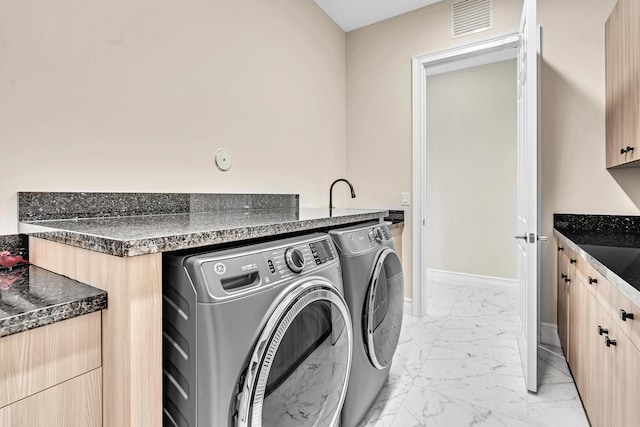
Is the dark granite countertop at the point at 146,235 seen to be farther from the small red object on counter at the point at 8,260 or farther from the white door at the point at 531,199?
the white door at the point at 531,199

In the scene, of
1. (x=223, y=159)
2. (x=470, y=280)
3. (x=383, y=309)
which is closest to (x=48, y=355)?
(x=383, y=309)

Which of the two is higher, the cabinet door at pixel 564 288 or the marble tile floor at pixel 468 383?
the cabinet door at pixel 564 288

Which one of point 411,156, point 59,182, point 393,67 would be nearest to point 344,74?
point 393,67

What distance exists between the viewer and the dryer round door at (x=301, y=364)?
870 millimetres

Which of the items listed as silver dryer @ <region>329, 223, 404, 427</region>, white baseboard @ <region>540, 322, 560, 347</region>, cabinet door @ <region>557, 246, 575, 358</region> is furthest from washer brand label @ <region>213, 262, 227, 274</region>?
white baseboard @ <region>540, 322, 560, 347</region>

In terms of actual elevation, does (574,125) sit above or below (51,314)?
above

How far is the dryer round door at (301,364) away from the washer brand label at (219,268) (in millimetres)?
189

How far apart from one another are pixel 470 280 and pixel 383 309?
8.60 feet

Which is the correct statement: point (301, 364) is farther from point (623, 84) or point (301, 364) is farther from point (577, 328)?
point (623, 84)

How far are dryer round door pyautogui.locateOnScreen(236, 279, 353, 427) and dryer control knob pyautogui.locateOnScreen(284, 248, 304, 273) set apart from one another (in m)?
0.06

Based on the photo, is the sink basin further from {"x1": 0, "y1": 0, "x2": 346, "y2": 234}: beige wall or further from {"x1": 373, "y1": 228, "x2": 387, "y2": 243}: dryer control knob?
{"x1": 0, "y1": 0, "x2": 346, "y2": 234}: beige wall

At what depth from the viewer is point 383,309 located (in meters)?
1.58

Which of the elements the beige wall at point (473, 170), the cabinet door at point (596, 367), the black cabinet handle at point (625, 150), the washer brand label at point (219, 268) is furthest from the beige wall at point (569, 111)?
the washer brand label at point (219, 268)

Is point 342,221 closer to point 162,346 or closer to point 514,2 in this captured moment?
point 162,346
